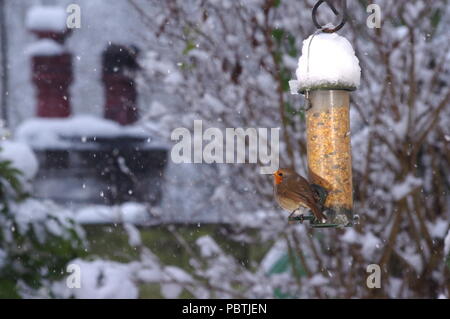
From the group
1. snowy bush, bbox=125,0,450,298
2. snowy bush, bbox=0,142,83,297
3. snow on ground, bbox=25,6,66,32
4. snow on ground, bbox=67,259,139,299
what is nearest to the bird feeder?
snowy bush, bbox=125,0,450,298

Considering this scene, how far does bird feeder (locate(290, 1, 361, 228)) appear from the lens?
3211 millimetres

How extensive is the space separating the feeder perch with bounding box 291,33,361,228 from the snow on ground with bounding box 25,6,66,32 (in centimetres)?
499

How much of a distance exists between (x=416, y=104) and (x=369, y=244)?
0.88m

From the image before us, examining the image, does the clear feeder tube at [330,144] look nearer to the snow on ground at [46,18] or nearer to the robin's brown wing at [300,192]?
the robin's brown wing at [300,192]

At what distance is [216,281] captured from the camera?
18.1 ft

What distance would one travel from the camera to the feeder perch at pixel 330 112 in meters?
3.21

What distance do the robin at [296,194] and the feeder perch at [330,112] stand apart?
9cm

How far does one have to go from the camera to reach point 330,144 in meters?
3.38

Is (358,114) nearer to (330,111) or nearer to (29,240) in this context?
(330,111)

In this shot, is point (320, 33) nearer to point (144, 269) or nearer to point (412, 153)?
point (412, 153)

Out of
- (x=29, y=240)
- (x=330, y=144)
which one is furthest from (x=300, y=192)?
(x=29, y=240)

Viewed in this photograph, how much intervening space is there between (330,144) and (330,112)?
0.44 ft

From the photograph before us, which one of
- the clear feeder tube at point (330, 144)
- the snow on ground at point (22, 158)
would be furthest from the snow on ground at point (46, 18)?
the clear feeder tube at point (330, 144)
